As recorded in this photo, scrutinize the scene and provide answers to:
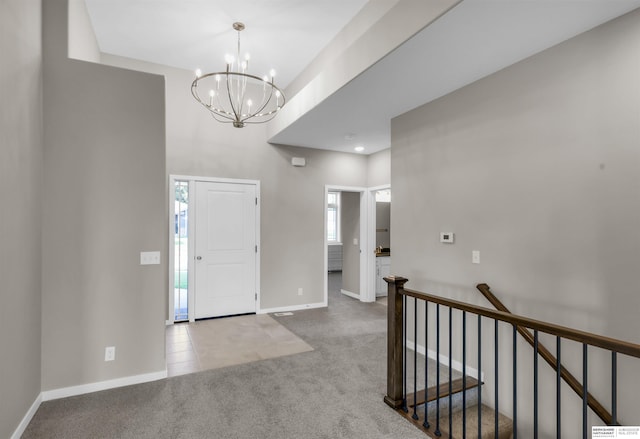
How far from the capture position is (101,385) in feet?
8.95

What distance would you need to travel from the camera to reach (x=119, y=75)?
110 inches

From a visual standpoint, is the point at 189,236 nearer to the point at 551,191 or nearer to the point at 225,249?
the point at 225,249

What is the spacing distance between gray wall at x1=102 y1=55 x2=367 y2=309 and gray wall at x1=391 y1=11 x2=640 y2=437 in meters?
2.32

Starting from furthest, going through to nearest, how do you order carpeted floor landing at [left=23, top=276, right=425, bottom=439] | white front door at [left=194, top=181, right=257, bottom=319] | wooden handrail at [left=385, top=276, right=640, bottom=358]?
1. white front door at [left=194, top=181, right=257, bottom=319]
2. carpeted floor landing at [left=23, top=276, right=425, bottom=439]
3. wooden handrail at [left=385, top=276, right=640, bottom=358]

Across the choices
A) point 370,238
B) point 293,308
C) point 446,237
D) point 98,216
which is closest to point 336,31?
point 446,237

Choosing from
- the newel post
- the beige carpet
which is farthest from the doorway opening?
the newel post

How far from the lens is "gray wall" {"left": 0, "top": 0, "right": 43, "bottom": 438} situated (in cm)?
191

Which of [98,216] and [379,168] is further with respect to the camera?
[379,168]

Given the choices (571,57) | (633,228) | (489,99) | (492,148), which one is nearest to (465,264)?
(492,148)

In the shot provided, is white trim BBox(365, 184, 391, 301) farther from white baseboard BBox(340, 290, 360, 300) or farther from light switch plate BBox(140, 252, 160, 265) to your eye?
light switch plate BBox(140, 252, 160, 265)

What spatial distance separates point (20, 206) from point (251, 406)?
7.00ft

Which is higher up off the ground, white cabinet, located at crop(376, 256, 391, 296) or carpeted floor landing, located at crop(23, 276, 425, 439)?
white cabinet, located at crop(376, 256, 391, 296)

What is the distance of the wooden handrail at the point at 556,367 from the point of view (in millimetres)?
2139

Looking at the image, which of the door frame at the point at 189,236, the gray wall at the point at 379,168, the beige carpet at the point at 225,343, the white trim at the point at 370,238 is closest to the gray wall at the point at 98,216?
the beige carpet at the point at 225,343
